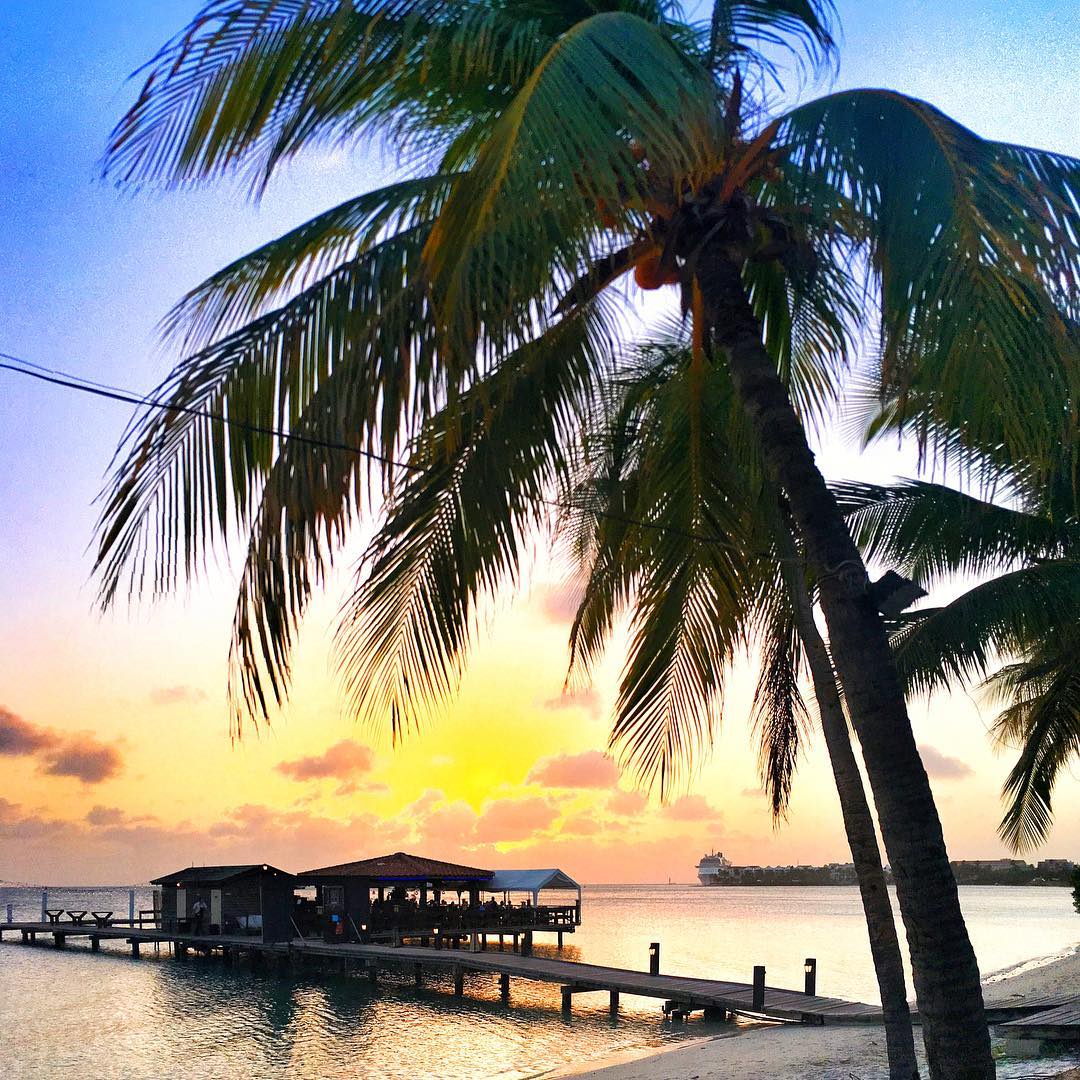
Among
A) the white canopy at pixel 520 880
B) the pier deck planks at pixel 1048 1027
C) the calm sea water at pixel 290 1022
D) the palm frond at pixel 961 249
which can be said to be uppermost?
the palm frond at pixel 961 249

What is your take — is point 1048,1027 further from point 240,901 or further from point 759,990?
point 240,901

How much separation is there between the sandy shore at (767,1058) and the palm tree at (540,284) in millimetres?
10324

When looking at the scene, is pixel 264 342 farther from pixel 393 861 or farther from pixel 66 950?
pixel 66 950

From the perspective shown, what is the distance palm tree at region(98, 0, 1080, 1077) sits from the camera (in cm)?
417

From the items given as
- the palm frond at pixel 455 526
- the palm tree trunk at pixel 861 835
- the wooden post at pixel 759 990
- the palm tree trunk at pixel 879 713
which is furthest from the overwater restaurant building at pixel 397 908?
the palm tree trunk at pixel 879 713

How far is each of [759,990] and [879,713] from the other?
18.4m

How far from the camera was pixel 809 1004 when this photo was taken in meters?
→ 21.0

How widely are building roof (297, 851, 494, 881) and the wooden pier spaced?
7.20 feet

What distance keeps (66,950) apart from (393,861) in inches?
788

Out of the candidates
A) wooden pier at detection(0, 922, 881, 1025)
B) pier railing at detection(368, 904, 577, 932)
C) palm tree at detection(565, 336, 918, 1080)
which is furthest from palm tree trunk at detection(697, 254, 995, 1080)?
pier railing at detection(368, 904, 577, 932)

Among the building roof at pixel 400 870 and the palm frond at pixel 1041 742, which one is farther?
the building roof at pixel 400 870

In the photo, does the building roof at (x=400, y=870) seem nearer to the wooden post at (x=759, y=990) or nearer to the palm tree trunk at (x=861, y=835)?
the wooden post at (x=759, y=990)

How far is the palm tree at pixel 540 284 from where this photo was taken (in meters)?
4.17

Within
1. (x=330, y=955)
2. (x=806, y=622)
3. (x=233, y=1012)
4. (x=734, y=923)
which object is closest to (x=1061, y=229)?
(x=806, y=622)
